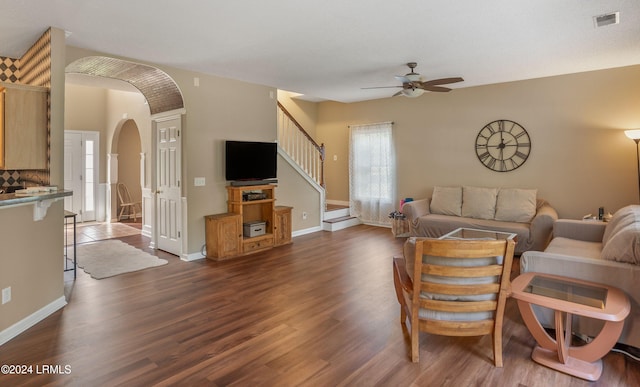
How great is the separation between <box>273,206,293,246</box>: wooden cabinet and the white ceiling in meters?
2.34

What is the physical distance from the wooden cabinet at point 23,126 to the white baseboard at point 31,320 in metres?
1.38

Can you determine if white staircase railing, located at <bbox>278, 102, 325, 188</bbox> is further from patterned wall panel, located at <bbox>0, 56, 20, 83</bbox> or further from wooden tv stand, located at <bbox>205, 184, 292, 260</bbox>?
patterned wall panel, located at <bbox>0, 56, 20, 83</bbox>

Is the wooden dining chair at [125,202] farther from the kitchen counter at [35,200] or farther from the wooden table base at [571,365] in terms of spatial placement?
the wooden table base at [571,365]

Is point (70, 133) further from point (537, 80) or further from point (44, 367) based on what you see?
point (537, 80)

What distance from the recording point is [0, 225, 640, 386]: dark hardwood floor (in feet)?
7.71

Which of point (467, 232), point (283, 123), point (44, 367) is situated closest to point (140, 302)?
point (44, 367)

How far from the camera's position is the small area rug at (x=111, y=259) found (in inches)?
186

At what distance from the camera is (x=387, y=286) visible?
4.14 m

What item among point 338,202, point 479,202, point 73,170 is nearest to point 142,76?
point 73,170

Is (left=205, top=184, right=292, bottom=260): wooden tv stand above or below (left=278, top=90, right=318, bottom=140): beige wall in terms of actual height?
below

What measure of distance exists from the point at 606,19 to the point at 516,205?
10.0ft

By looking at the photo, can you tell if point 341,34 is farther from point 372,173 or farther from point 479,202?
point 372,173

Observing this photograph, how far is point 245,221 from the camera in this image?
20.1ft

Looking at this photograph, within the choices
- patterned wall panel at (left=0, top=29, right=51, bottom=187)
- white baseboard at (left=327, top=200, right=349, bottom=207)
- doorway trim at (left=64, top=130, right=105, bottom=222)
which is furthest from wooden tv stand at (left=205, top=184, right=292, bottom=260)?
doorway trim at (left=64, top=130, right=105, bottom=222)
